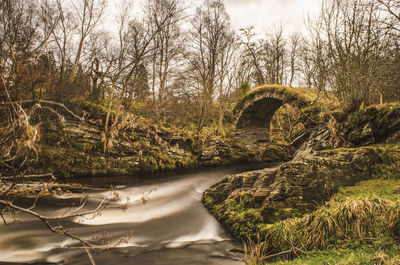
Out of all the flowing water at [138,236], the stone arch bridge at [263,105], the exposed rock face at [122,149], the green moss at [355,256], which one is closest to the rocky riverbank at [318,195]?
the green moss at [355,256]

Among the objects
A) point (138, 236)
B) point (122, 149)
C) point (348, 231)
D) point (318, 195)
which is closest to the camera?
point (348, 231)

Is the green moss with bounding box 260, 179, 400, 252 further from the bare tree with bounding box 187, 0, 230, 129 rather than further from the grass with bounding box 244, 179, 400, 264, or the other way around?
the bare tree with bounding box 187, 0, 230, 129

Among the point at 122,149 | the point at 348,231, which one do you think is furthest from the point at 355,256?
the point at 122,149

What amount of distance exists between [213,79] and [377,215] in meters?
15.7

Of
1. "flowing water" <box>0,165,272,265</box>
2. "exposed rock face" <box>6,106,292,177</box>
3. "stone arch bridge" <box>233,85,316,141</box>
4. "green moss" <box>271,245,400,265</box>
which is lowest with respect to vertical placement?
"flowing water" <box>0,165,272,265</box>

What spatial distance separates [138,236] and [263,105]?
12130 millimetres

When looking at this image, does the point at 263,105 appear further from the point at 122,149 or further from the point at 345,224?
the point at 345,224

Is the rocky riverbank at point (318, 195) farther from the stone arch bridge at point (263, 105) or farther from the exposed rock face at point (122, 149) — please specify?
the stone arch bridge at point (263, 105)

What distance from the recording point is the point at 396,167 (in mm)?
4449

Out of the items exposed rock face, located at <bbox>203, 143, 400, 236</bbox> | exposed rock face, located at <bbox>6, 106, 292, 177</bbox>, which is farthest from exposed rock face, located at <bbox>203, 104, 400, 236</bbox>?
exposed rock face, located at <bbox>6, 106, 292, 177</bbox>

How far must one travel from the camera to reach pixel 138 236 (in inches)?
189

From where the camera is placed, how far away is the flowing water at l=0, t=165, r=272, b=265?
3764mm

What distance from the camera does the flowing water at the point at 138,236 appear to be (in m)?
3.76

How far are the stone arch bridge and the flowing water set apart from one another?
817 cm
